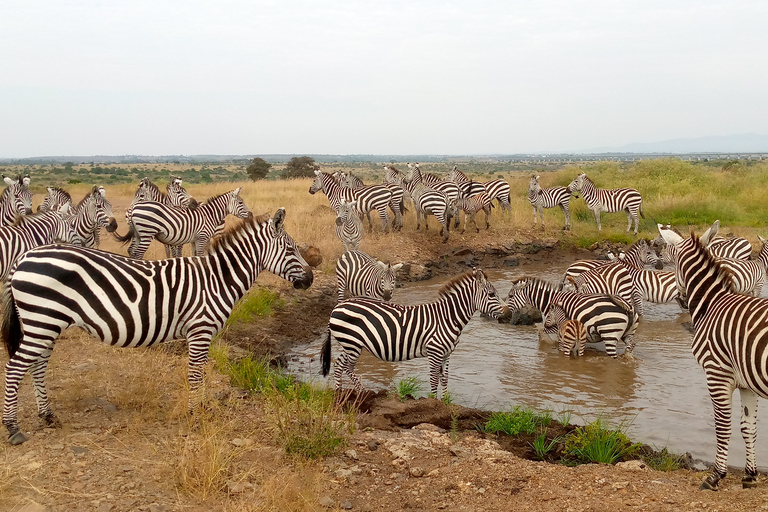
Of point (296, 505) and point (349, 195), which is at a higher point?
point (349, 195)

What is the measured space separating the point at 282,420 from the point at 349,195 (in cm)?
1241

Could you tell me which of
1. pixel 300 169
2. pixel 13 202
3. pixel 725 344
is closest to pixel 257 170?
pixel 300 169

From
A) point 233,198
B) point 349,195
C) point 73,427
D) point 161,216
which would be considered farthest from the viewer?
point 349,195

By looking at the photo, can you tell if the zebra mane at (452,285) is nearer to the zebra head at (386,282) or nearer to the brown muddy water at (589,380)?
the brown muddy water at (589,380)

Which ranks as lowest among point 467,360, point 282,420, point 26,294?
point 467,360

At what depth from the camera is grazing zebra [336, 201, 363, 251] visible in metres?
13.6

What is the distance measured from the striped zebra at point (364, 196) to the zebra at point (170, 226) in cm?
482

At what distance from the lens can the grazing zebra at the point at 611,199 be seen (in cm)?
1959

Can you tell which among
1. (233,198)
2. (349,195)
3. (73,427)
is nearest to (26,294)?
(73,427)

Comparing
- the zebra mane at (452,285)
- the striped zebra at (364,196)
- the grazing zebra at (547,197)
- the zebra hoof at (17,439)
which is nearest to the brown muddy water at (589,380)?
the zebra mane at (452,285)

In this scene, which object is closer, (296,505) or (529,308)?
(296,505)

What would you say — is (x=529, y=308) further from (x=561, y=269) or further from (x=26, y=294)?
(x=26, y=294)

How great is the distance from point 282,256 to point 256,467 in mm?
2413

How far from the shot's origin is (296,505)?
13.4ft
